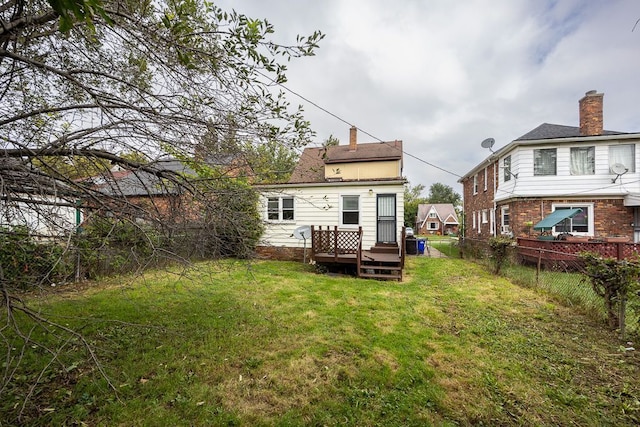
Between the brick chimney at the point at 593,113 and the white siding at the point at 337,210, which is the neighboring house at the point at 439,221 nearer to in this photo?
the brick chimney at the point at 593,113

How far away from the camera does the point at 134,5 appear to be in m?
2.54

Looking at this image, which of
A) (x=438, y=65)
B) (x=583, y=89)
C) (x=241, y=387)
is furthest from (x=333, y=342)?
(x=583, y=89)

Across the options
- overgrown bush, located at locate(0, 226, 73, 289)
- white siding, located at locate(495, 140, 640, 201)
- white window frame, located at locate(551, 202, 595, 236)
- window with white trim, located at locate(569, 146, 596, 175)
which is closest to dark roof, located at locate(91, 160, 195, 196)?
overgrown bush, located at locate(0, 226, 73, 289)

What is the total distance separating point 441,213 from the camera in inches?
1836

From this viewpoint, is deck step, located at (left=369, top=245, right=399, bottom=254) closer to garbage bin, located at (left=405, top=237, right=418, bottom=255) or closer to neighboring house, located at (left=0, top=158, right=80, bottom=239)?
garbage bin, located at (left=405, top=237, right=418, bottom=255)

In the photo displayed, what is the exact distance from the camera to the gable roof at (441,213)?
149ft

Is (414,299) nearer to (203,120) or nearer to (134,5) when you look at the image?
(203,120)

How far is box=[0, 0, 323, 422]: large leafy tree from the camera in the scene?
2.47m

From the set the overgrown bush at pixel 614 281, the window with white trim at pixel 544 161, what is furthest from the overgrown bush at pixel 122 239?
the window with white trim at pixel 544 161

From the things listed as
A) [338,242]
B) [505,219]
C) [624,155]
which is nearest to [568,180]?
[624,155]

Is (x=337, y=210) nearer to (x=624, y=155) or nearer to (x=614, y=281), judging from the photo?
(x=614, y=281)

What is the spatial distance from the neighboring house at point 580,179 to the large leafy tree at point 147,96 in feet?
40.2

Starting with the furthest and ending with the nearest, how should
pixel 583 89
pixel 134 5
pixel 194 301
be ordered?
1. pixel 583 89
2. pixel 194 301
3. pixel 134 5

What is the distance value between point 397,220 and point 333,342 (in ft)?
23.7
